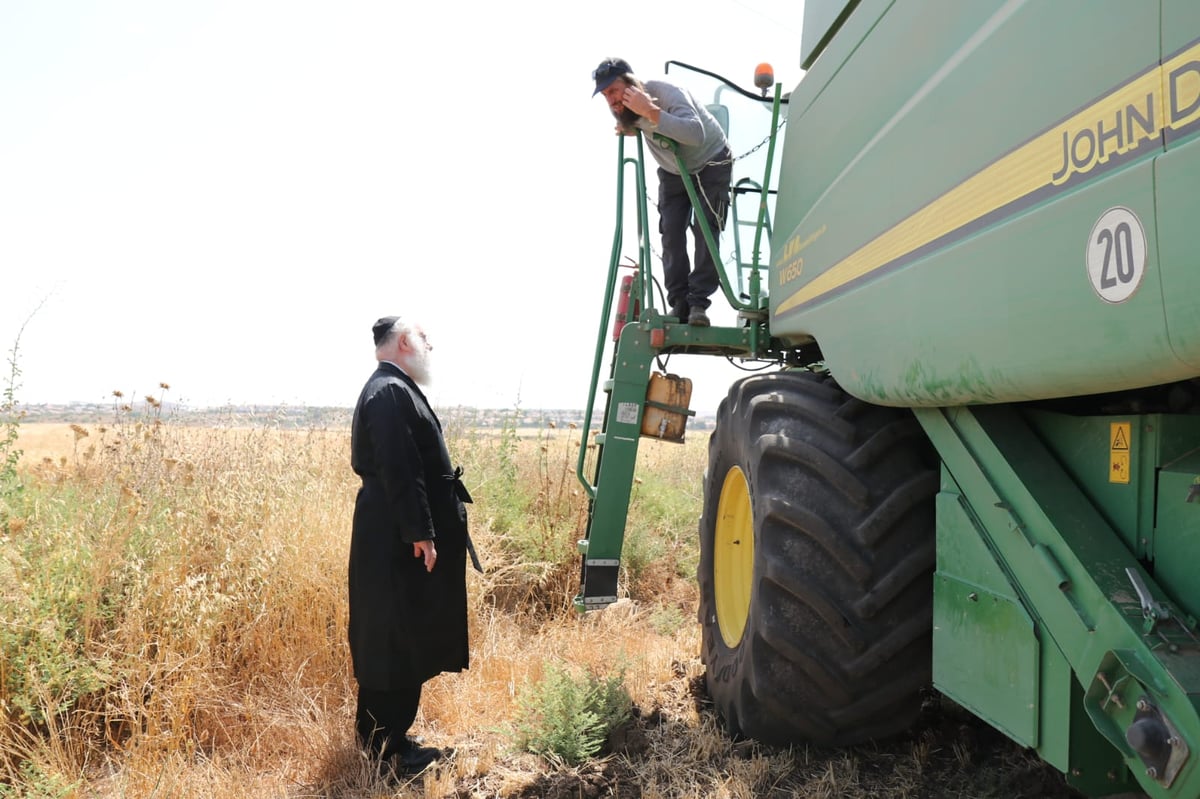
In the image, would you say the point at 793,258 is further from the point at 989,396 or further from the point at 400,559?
the point at 400,559

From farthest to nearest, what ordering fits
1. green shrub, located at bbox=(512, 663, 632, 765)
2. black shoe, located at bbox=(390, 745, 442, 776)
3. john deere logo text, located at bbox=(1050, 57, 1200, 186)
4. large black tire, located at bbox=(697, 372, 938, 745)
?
black shoe, located at bbox=(390, 745, 442, 776) < green shrub, located at bbox=(512, 663, 632, 765) < large black tire, located at bbox=(697, 372, 938, 745) < john deere logo text, located at bbox=(1050, 57, 1200, 186)

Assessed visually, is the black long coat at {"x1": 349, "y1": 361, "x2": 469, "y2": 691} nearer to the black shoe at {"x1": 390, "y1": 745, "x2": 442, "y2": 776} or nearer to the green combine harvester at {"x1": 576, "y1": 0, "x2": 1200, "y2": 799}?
the black shoe at {"x1": 390, "y1": 745, "x2": 442, "y2": 776}

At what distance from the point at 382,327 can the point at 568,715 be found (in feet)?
6.06

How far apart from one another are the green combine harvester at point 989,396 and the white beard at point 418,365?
1411 mm

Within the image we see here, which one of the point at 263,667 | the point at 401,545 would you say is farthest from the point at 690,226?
the point at 263,667

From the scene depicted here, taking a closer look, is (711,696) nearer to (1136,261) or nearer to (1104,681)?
(1104,681)

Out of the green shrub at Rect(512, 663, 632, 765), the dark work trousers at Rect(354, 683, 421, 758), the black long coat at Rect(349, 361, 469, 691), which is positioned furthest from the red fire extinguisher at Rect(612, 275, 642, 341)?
the dark work trousers at Rect(354, 683, 421, 758)

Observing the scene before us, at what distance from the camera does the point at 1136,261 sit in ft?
4.58

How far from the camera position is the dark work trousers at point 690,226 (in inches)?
175

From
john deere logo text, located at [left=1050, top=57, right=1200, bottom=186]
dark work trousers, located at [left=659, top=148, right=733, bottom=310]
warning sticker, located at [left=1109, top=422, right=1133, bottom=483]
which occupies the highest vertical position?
dark work trousers, located at [left=659, top=148, right=733, bottom=310]

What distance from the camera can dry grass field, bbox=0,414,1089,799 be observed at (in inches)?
120

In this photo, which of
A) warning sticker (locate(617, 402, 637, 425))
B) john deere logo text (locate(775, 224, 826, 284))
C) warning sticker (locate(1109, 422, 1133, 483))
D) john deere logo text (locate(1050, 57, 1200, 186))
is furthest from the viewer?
warning sticker (locate(617, 402, 637, 425))

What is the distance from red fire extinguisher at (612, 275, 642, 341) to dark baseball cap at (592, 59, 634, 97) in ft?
3.73

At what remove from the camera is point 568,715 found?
3.35 m
